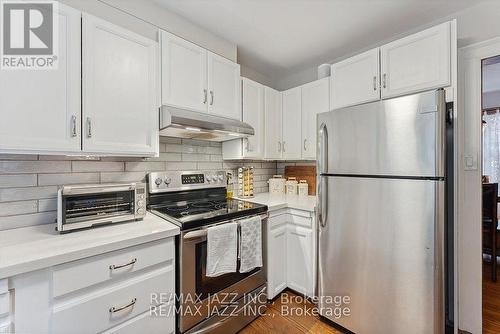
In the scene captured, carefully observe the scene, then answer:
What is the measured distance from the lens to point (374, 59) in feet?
5.99

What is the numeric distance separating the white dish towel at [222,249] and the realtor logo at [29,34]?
129cm

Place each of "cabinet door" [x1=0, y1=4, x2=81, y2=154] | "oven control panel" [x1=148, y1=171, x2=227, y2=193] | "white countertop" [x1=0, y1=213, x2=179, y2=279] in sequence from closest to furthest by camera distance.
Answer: "white countertop" [x1=0, y1=213, x2=179, y2=279], "cabinet door" [x1=0, y1=4, x2=81, y2=154], "oven control panel" [x1=148, y1=171, x2=227, y2=193]

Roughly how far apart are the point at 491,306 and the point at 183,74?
3249mm

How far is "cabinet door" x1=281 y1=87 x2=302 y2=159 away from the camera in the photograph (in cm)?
248

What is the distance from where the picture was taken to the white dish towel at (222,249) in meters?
1.45

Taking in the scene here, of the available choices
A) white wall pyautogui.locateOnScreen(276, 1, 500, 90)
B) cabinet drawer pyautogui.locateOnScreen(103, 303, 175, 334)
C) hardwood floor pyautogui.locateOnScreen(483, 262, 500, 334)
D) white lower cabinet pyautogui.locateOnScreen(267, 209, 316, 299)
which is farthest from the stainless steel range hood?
hardwood floor pyautogui.locateOnScreen(483, 262, 500, 334)

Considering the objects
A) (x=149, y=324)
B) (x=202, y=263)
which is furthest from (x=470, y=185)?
(x=149, y=324)

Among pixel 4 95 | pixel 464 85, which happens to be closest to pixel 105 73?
pixel 4 95

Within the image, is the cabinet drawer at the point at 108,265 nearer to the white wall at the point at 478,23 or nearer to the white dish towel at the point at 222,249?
the white dish towel at the point at 222,249

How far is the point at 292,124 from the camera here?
2543 millimetres

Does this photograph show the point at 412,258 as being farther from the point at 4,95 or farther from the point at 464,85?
the point at 4,95

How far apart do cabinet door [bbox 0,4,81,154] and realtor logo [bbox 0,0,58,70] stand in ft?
0.10

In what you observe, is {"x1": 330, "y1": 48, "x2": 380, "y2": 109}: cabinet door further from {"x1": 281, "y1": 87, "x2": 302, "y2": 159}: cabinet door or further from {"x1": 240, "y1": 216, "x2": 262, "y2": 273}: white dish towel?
{"x1": 240, "y1": 216, "x2": 262, "y2": 273}: white dish towel

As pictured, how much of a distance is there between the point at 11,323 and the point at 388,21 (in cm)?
290
